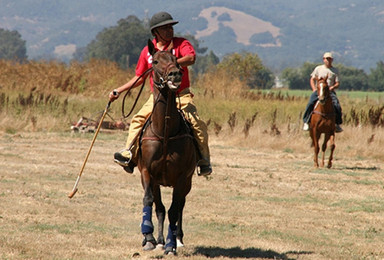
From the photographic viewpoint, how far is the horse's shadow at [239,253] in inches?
373

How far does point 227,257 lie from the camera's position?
9297 millimetres

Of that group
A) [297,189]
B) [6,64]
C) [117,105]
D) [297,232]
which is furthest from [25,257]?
[6,64]

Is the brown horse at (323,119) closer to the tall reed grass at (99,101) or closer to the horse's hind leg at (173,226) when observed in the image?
the tall reed grass at (99,101)

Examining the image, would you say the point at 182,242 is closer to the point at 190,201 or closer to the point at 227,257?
the point at 227,257

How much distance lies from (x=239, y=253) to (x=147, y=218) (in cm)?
128

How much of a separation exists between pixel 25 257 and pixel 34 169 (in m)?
8.86

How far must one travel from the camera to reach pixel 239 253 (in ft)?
31.7

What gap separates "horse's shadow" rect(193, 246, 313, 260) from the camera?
31.1ft

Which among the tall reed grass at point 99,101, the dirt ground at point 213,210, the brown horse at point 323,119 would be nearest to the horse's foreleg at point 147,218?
the dirt ground at point 213,210

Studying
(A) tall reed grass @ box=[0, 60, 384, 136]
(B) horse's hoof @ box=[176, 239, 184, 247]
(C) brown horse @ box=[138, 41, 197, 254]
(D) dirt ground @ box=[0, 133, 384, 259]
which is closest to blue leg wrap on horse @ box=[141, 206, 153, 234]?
(C) brown horse @ box=[138, 41, 197, 254]

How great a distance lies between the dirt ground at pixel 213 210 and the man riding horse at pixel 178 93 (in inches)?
44.0

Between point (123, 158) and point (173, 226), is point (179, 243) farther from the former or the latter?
point (123, 158)

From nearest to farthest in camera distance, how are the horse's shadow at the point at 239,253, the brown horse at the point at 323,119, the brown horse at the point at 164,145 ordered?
the brown horse at the point at 164,145 → the horse's shadow at the point at 239,253 → the brown horse at the point at 323,119

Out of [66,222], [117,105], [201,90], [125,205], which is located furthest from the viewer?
[201,90]
